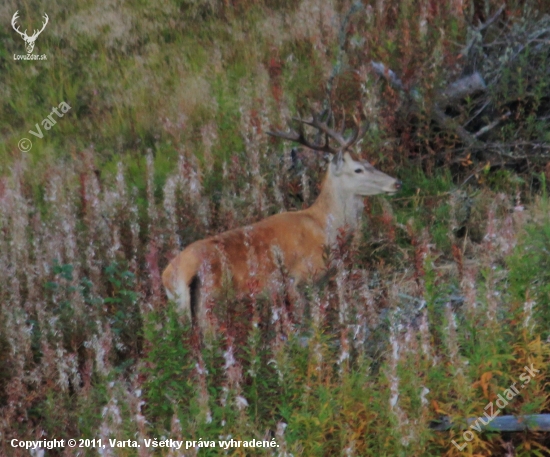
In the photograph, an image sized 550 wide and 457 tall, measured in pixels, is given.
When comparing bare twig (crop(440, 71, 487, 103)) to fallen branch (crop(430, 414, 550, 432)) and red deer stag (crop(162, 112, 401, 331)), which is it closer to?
red deer stag (crop(162, 112, 401, 331))

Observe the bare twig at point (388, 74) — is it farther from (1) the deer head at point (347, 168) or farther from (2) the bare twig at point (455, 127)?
(1) the deer head at point (347, 168)

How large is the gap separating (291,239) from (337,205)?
710 millimetres

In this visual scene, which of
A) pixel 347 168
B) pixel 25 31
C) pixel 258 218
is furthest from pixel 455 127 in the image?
pixel 25 31

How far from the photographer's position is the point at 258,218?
735 cm

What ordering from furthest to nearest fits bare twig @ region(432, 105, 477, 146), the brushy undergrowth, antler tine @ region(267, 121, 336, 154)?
bare twig @ region(432, 105, 477, 146) < antler tine @ region(267, 121, 336, 154) < the brushy undergrowth

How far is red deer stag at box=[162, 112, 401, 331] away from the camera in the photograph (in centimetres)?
596

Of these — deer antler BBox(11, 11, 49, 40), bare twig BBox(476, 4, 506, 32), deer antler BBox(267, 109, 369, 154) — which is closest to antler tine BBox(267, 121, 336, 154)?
deer antler BBox(267, 109, 369, 154)

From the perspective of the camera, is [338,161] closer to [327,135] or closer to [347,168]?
[347,168]

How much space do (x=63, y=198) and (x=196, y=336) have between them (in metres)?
3.05

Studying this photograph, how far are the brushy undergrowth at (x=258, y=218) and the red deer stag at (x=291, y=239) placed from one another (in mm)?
191

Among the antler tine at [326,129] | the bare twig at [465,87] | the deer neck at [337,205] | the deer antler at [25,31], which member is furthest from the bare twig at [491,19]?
the deer antler at [25,31]

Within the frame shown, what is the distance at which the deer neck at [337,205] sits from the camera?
7242 mm

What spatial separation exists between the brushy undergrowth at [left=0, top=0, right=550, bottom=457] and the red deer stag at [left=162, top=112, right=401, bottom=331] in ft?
0.63

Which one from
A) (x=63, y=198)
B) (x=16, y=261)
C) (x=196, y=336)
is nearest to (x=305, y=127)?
(x=63, y=198)
